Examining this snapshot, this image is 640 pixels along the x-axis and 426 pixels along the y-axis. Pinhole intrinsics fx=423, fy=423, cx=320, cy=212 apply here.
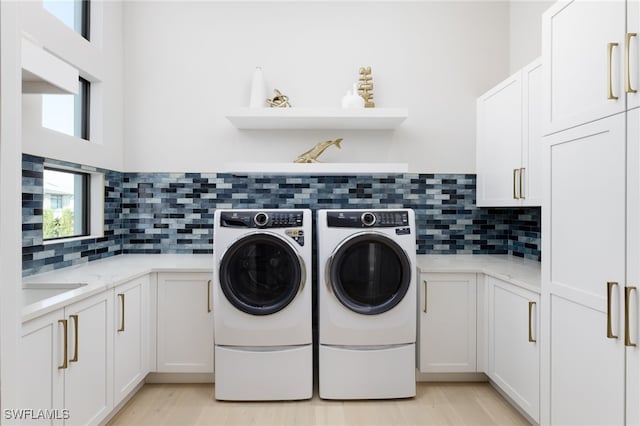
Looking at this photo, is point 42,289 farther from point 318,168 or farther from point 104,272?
point 318,168

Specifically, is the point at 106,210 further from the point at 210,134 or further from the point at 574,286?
the point at 574,286

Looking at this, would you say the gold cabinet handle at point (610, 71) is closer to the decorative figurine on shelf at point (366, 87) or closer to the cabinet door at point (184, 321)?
the decorative figurine on shelf at point (366, 87)

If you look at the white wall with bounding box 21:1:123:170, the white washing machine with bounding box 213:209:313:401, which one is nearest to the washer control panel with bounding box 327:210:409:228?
A: the white washing machine with bounding box 213:209:313:401

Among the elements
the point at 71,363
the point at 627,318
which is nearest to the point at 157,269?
the point at 71,363

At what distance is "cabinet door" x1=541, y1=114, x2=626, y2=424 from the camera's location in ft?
4.82

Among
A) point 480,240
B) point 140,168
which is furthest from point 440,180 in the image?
point 140,168

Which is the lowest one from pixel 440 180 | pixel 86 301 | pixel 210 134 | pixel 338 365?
pixel 338 365

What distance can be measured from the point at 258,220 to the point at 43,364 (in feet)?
4.17

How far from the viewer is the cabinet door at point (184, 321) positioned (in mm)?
2691

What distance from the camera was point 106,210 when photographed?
3.06 meters

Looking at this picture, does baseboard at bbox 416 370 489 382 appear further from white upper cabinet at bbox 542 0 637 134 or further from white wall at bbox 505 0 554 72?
white wall at bbox 505 0 554 72

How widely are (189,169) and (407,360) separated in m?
2.11

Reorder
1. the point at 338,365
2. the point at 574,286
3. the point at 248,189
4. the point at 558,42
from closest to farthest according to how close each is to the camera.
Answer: the point at 574,286 < the point at 558,42 < the point at 338,365 < the point at 248,189

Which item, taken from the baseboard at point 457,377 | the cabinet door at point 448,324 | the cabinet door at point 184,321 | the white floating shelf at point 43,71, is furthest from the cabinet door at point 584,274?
the cabinet door at point 184,321
